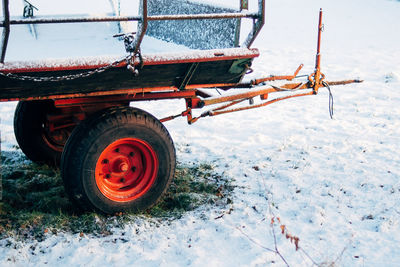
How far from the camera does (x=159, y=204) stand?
11.3ft

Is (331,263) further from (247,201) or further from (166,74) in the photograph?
(166,74)

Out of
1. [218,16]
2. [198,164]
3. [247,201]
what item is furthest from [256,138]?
[218,16]

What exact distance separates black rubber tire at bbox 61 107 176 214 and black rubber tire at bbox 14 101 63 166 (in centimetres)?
118

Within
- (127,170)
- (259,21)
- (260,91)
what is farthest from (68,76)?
(260,91)

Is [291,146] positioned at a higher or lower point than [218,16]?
lower

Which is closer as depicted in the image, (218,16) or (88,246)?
(88,246)

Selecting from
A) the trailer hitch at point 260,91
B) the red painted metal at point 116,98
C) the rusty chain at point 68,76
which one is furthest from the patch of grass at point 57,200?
the rusty chain at point 68,76

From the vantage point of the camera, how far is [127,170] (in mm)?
3275

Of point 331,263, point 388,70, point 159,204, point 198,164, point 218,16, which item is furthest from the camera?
point 388,70

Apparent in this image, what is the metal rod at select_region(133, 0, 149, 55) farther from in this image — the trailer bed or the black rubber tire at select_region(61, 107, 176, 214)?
the black rubber tire at select_region(61, 107, 176, 214)

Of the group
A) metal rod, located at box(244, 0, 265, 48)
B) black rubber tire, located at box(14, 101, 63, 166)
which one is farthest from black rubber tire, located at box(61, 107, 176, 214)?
black rubber tire, located at box(14, 101, 63, 166)

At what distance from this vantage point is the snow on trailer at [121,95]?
8.89 ft

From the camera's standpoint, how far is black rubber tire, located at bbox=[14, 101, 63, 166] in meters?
3.92

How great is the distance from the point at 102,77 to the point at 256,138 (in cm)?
267
